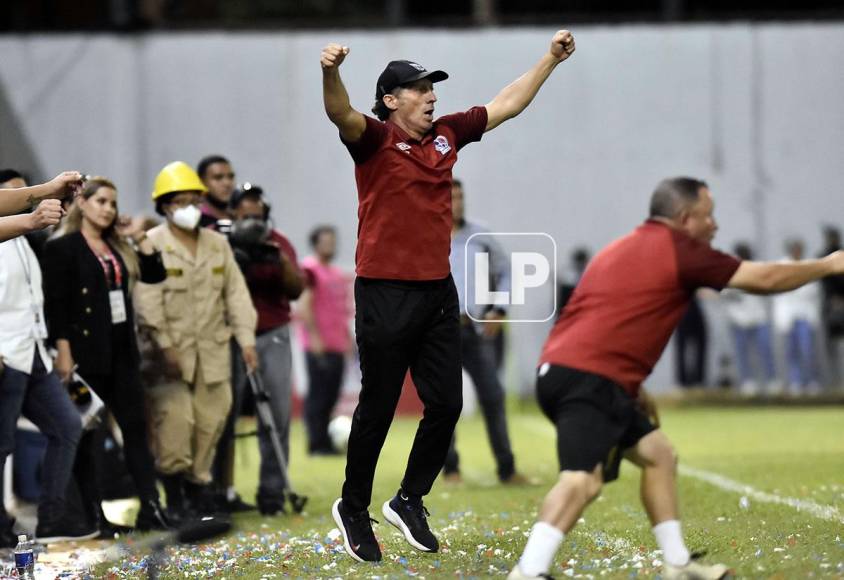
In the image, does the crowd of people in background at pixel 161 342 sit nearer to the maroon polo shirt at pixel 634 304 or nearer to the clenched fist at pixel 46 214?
the clenched fist at pixel 46 214

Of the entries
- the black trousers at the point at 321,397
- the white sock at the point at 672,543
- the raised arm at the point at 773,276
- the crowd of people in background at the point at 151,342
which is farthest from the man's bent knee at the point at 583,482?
the black trousers at the point at 321,397

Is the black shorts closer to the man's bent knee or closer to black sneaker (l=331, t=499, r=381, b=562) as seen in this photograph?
the man's bent knee

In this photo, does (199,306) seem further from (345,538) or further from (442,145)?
(442,145)

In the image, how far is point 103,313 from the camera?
10133 mm

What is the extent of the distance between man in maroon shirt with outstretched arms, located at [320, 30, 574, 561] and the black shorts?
121 centimetres

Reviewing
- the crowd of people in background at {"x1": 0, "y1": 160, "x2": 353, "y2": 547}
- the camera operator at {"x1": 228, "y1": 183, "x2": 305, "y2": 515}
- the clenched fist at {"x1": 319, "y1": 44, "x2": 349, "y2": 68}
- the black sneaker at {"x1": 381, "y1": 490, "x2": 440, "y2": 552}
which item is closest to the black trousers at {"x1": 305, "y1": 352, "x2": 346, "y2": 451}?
the crowd of people in background at {"x1": 0, "y1": 160, "x2": 353, "y2": 547}

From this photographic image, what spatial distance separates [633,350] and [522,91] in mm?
2083

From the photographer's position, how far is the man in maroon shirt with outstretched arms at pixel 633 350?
666 centimetres

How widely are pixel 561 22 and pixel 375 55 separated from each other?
2.97 m

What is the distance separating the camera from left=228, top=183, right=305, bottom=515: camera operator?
37.1ft

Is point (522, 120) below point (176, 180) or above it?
above

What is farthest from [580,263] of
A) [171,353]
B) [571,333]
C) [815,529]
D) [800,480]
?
[571,333]

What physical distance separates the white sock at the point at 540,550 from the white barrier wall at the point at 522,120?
1746 cm

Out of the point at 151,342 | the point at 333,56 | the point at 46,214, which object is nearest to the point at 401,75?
the point at 333,56
